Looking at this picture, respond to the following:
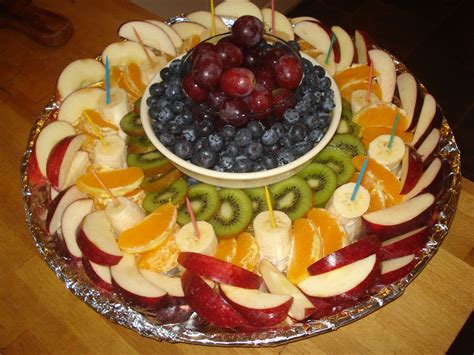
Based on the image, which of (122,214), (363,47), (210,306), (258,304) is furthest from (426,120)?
(122,214)

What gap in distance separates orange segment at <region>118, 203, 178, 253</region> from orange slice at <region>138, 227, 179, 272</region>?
0.03 m

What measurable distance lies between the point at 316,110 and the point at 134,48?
3.34 ft

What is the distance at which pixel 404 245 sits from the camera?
156 centimetres

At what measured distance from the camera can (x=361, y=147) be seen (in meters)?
1.85

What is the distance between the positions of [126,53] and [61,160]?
0.69 m

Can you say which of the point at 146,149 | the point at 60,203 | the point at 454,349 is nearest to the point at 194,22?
the point at 146,149

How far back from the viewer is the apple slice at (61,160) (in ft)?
5.88

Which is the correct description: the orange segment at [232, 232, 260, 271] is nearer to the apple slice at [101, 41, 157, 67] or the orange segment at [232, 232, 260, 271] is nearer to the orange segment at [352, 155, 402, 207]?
the orange segment at [352, 155, 402, 207]

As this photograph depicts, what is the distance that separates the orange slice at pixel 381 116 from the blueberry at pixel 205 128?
2.20 ft

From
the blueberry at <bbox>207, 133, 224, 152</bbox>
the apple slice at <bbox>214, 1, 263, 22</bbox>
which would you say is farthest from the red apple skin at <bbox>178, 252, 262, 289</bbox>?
the apple slice at <bbox>214, 1, 263, 22</bbox>

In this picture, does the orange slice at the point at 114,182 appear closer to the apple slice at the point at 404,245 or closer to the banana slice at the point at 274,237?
the banana slice at the point at 274,237

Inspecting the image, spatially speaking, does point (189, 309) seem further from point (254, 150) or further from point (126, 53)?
point (126, 53)

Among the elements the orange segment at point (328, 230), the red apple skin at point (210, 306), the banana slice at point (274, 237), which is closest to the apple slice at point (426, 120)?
the orange segment at point (328, 230)

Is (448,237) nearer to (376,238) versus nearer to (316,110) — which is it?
(376,238)
